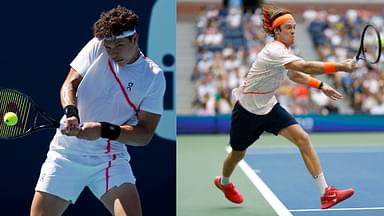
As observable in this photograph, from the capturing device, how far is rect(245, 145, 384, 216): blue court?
7.15 m

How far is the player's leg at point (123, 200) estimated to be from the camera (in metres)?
4.16

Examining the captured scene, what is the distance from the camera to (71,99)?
4.17 metres

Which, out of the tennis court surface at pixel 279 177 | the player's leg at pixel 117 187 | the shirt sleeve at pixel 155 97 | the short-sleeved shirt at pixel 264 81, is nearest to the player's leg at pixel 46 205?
the player's leg at pixel 117 187

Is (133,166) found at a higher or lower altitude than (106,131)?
lower

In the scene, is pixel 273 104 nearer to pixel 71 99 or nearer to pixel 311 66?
pixel 311 66

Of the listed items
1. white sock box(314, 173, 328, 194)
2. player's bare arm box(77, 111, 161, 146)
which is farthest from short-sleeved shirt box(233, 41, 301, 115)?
player's bare arm box(77, 111, 161, 146)

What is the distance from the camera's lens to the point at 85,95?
14.2 ft

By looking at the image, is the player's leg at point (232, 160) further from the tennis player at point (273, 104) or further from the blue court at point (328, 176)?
the blue court at point (328, 176)

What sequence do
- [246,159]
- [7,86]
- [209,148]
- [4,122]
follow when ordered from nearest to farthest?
[4,122] < [7,86] < [246,159] < [209,148]

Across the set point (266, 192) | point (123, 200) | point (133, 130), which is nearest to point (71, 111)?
point (133, 130)

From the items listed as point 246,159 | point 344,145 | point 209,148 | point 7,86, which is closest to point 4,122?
point 7,86

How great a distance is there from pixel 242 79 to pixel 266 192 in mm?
8813

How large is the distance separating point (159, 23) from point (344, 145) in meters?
7.80

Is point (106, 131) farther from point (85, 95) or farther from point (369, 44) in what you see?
point (369, 44)
